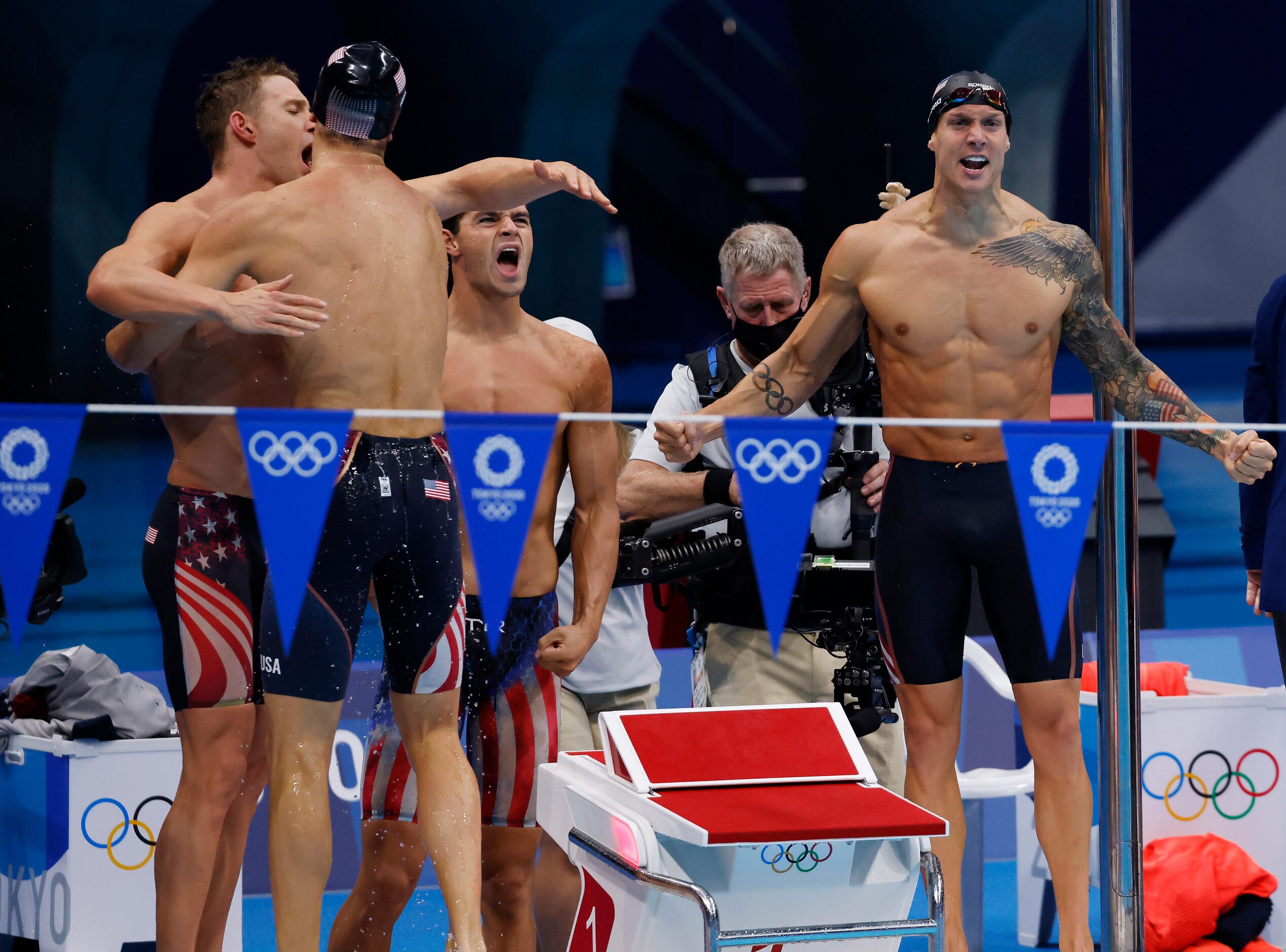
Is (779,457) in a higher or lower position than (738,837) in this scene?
higher

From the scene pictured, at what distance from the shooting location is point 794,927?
2.78 m

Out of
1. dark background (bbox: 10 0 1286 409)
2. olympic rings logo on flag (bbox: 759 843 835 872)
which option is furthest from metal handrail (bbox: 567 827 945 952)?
dark background (bbox: 10 0 1286 409)

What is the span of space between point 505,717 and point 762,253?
1.59 m

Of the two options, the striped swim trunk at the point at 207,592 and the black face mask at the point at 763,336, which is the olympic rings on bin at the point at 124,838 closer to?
the striped swim trunk at the point at 207,592

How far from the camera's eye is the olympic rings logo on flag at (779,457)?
2.93m

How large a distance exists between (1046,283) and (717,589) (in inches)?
52.2

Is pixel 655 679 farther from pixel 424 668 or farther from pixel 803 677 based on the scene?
pixel 424 668

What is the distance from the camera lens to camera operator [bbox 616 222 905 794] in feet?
13.8

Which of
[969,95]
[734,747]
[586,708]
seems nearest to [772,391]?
[969,95]

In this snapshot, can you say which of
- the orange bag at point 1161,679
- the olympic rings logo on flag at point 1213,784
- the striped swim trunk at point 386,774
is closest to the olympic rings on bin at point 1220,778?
the olympic rings logo on flag at point 1213,784

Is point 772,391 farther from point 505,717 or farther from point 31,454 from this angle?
point 31,454

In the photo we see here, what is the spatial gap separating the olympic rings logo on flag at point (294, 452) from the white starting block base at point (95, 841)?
1.73 metres

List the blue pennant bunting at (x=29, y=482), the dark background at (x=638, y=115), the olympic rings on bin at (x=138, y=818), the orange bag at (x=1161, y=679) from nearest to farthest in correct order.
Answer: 1. the blue pennant bunting at (x=29, y=482)
2. the olympic rings on bin at (x=138, y=818)
3. the orange bag at (x=1161, y=679)
4. the dark background at (x=638, y=115)

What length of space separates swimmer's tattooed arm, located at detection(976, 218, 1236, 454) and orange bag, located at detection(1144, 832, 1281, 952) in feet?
5.01
